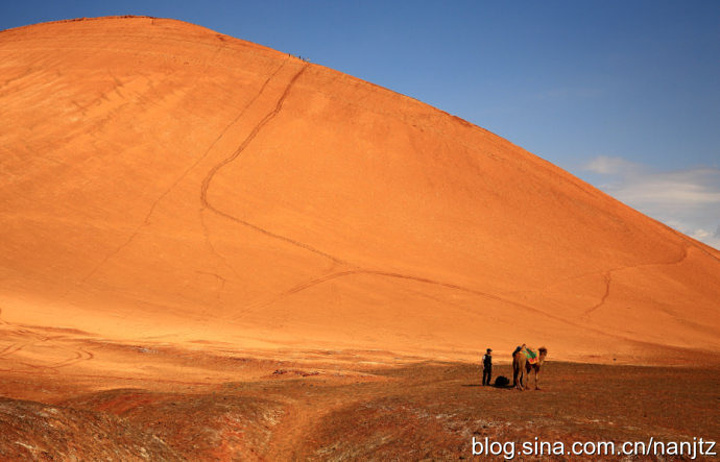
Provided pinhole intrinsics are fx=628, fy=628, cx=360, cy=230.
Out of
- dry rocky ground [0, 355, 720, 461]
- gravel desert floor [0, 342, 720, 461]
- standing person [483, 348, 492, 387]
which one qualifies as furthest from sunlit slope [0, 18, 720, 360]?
dry rocky ground [0, 355, 720, 461]

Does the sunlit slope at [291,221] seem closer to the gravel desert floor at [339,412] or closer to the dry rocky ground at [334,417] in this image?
the gravel desert floor at [339,412]

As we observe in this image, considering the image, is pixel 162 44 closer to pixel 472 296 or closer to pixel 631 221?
pixel 472 296

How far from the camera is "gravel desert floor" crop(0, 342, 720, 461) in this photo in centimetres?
786

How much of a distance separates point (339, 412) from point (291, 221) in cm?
1766

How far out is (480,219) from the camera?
32219mm

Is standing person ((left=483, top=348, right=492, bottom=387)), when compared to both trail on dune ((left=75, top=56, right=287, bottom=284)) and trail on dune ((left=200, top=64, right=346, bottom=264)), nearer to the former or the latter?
trail on dune ((left=200, top=64, right=346, bottom=264))

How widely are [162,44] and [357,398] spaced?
34698 millimetres

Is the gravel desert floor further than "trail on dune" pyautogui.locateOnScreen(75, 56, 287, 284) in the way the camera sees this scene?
No

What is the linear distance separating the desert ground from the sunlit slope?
0.14 meters

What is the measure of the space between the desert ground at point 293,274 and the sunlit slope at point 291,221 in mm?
145

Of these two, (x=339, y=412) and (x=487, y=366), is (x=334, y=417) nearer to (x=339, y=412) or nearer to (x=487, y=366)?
(x=339, y=412)

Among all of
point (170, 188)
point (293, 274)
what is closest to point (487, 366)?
point (293, 274)

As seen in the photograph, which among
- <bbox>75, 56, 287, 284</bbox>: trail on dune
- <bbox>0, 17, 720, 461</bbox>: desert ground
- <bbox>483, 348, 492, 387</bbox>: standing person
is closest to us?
<bbox>0, 17, 720, 461</bbox>: desert ground

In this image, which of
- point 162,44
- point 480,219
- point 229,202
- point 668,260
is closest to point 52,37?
point 162,44
